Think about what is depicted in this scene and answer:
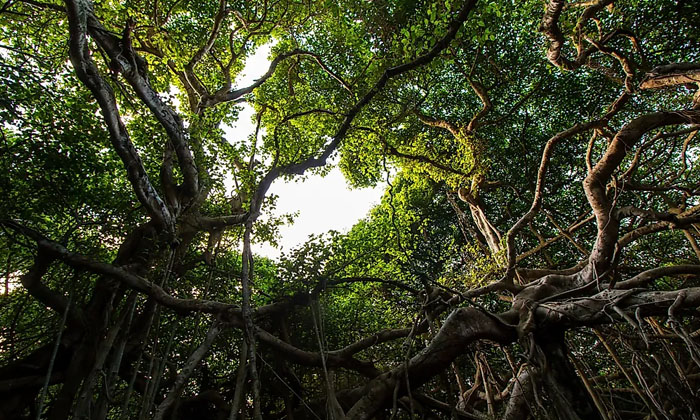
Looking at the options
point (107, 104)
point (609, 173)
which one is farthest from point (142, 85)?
point (609, 173)

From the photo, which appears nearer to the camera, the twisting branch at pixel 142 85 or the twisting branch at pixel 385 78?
the twisting branch at pixel 385 78

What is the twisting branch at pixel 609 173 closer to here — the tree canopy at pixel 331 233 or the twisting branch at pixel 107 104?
the tree canopy at pixel 331 233

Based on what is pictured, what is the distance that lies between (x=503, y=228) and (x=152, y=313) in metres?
10.2

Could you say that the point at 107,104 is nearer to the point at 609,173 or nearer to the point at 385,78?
the point at 385,78

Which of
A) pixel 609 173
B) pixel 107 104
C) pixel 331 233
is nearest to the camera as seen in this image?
pixel 107 104

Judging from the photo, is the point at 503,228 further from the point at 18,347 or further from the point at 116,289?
the point at 18,347

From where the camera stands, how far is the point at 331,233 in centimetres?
551

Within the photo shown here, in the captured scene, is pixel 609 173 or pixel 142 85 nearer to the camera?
pixel 609 173

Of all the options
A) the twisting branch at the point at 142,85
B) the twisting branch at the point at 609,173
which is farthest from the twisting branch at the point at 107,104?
the twisting branch at the point at 609,173

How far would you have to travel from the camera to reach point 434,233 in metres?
10.6

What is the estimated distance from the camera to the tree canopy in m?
3.27

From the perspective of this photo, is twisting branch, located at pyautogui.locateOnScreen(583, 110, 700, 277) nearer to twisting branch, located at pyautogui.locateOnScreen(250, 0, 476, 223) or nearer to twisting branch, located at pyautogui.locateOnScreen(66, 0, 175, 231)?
twisting branch, located at pyautogui.locateOnScreen(250, 0, 476, 223)

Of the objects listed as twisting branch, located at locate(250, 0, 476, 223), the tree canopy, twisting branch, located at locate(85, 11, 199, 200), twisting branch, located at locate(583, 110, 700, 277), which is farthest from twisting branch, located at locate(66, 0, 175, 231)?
twisting branch, located at locate(583, 110, 700, 277)

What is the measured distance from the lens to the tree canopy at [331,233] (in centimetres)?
327
